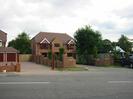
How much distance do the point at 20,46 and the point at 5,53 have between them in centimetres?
3915

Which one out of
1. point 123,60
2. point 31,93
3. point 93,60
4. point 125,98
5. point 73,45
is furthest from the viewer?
point 73,45

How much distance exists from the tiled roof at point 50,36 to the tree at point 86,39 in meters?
9.24

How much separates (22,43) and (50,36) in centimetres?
1975

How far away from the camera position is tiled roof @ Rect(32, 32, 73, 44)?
242ft

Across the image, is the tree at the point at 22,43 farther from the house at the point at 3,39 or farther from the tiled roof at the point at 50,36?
the house at the point at 3,39

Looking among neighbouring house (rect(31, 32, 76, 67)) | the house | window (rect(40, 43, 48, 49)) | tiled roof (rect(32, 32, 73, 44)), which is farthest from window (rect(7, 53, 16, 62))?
window (rect(40, 43, 48, 49))

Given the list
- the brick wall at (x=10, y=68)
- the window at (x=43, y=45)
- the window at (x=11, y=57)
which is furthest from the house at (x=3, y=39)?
the brick wall at (x=10, y=68)

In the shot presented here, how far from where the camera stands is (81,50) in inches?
2549

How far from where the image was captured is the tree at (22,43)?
90875mm

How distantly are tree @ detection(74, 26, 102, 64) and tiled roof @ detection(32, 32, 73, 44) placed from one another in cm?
924

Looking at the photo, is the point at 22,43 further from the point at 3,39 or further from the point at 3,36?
the point at 3,39

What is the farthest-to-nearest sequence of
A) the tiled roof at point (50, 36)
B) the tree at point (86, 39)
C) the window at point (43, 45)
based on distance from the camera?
the tiled roof at point (50, 36), the window at point (43, 45), the tree at point (86, 39)

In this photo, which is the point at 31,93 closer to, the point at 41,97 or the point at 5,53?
the point at 41,97

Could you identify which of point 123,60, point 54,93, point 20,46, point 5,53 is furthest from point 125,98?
point 20,46
